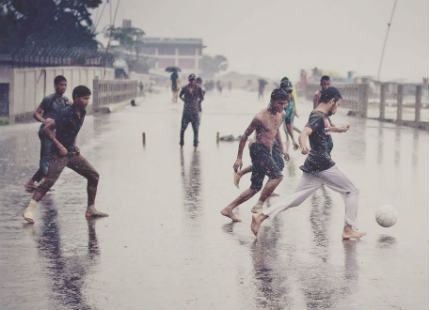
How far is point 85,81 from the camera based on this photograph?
1807 inches

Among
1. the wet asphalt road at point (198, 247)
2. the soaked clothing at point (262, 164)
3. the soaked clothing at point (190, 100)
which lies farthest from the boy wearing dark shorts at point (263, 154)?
the soaked clothing at point (190, 100)

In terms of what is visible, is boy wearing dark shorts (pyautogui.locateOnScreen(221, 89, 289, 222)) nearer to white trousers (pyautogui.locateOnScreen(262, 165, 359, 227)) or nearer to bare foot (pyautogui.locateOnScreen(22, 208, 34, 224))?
white trousers (pyautogui.locateOnScreen(262, 165, 359, 227))

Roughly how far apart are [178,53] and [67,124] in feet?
588

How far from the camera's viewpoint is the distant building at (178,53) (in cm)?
18538

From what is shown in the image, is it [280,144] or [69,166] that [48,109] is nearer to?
[69,166]

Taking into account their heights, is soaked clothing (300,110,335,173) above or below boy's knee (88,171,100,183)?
above

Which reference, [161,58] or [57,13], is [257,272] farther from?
[161,58]

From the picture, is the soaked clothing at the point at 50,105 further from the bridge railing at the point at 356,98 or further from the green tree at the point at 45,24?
the green tree at the point at 45,24

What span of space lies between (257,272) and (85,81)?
3983 centimetres

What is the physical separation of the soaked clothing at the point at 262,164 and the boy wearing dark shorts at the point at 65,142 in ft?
6.58

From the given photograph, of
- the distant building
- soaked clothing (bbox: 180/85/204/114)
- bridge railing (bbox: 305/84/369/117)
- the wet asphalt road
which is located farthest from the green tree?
the distant building

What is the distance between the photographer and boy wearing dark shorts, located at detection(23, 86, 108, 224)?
9.49 meters

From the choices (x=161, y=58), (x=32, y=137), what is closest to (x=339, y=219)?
(x=32, y=137)

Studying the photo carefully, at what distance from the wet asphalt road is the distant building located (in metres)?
171
